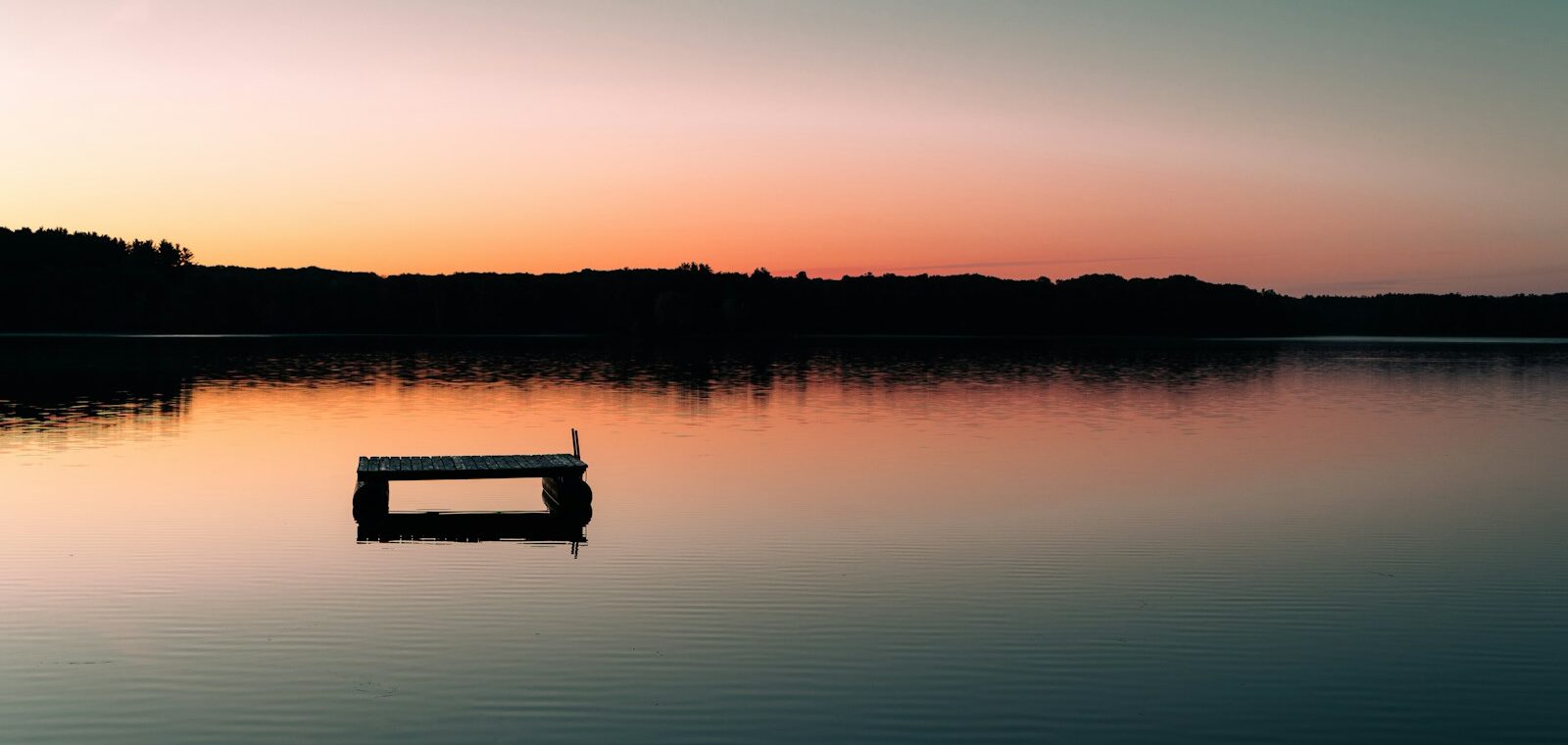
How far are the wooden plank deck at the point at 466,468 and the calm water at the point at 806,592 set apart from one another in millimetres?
880

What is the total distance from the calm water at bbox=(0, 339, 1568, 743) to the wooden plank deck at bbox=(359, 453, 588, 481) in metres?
0.88

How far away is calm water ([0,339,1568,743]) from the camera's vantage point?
11.5 metres

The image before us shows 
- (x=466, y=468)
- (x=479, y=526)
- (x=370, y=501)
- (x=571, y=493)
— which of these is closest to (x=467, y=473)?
(x=466, y=468)

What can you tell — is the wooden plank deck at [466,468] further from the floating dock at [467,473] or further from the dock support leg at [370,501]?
the dock support leg at [370,501]

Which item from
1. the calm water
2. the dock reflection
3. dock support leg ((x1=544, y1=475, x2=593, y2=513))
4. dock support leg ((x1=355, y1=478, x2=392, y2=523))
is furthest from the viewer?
dock support leg ((x1=544, y1=475, x2=593, y2=513))

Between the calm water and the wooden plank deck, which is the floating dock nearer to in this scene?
the wooden plank deck

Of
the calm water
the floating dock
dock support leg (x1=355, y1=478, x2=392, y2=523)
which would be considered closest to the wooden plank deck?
the floating dock

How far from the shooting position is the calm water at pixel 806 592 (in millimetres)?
11461

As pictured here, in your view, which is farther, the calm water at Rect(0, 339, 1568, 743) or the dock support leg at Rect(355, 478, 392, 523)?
the dock support leg at Rect(355, 478, 392, 523)

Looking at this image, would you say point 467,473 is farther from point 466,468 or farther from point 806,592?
point 806,592

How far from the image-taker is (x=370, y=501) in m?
21.9

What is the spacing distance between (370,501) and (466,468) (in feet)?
6.52

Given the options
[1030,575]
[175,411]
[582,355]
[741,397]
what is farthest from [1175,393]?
[582,355]

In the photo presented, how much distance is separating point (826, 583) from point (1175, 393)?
1842 inches
